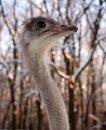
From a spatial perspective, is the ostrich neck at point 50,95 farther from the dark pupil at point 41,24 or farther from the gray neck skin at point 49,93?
the dark pupil at point 41,24

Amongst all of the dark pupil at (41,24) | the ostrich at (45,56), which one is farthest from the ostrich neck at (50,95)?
the dark pupil at (41,24)

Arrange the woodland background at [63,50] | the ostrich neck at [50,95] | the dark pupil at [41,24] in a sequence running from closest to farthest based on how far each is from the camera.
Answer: the ostrich neck at [50,95] < the dark pupil at [41,24] < the woodland background at [63,50]

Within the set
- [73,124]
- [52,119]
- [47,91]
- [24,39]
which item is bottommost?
[73,124]

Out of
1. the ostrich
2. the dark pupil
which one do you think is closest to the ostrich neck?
the ostrich

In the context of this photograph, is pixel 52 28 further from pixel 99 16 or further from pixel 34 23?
pixel 99 16

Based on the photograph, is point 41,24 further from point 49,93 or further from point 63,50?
point 63,50

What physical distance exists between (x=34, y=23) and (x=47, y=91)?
0.48 metres

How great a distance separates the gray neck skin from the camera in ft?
6.98

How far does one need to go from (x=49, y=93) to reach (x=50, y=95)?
0.01m

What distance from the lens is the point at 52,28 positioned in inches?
93.3

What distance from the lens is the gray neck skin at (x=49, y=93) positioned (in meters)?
2.13

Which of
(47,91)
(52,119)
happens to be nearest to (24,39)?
(47,91)

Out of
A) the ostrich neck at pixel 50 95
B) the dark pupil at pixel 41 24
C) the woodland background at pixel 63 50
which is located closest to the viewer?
the ostrich neck at pixel 50 95

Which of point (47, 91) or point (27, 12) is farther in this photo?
point (27, 12)
